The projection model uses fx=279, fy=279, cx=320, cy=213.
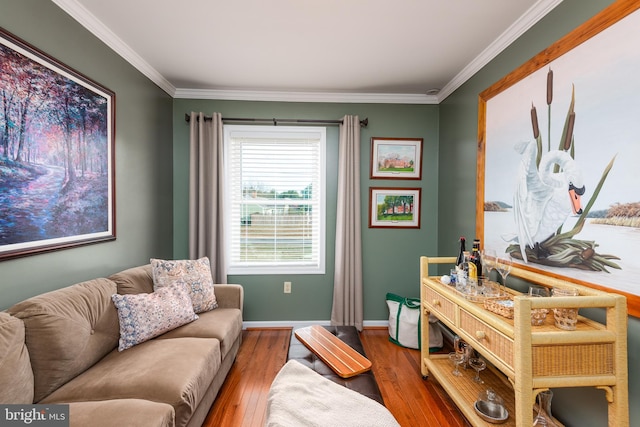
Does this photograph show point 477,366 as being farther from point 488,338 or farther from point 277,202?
point 277,202

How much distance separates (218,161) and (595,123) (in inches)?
120

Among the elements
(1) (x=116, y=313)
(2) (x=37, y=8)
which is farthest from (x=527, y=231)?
(2) (x=37, y=8)

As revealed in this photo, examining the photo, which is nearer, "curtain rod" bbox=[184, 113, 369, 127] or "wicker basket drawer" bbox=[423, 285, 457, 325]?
"wicker basket drawer" bbox=[423, 285, 457, 325]

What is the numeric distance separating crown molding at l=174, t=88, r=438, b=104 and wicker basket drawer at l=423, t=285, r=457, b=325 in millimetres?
2171

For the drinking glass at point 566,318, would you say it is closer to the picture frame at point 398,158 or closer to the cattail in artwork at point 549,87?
the cattail in artwork at point 549,87

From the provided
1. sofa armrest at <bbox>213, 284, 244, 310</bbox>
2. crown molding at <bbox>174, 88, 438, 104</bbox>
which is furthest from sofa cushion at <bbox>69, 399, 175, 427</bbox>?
crown molding at <bbox>174, 88, 438, 104</bbox>

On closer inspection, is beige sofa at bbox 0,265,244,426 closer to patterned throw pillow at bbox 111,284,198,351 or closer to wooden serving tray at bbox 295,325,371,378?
patterned throw pillow at bbox 111,284,198,351

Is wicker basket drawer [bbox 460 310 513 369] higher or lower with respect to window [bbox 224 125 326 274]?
lower

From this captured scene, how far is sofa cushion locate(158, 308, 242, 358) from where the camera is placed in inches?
80.2

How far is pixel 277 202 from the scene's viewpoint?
10.9ft

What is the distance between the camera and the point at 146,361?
163cm

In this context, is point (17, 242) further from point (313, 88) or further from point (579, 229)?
point (579, 229)

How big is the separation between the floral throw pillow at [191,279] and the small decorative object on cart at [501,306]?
2117 mm

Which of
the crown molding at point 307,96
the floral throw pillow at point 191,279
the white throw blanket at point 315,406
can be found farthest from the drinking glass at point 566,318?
the crown molding at point 307,96
